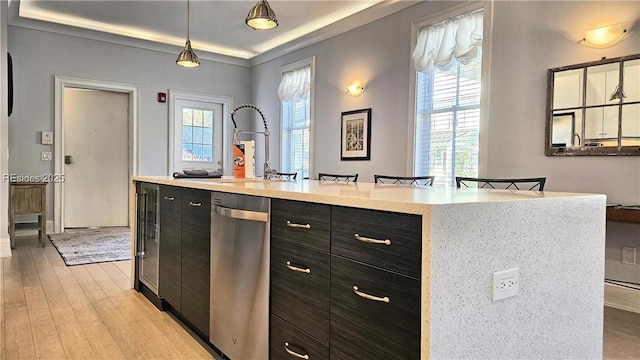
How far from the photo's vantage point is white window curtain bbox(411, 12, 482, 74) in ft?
12.6

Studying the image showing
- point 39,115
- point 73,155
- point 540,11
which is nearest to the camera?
point 540,11

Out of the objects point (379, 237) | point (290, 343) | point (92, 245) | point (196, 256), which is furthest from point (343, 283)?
point (92, 245)

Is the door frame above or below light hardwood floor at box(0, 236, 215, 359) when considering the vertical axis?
above

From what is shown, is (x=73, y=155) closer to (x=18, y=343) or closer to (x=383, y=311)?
(x=18, y=343)

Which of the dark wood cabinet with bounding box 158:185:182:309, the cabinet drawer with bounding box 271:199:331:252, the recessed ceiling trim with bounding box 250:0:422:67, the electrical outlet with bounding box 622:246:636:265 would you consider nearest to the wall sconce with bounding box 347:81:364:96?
the recessed ceiling trim with bounding box 250:0:422:67

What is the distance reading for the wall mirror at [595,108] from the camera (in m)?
2.88

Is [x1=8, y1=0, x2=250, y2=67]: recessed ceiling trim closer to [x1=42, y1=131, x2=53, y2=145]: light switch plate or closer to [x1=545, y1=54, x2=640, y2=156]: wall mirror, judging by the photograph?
[x1=42, y1=131, x2=53, y2=145]: light switch plate

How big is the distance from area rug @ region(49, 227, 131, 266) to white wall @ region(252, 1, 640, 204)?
2.67 m

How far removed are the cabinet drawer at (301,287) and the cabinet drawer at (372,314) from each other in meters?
0.05

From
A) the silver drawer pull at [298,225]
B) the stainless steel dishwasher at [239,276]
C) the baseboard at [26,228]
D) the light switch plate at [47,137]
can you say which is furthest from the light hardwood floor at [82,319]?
the light switch plate at [47,137]

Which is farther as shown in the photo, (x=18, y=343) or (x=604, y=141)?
(x=604, y=141)

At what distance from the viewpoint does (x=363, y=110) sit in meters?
5.03

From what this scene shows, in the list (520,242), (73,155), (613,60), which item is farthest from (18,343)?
(73,155)

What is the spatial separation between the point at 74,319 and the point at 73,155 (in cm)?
419
